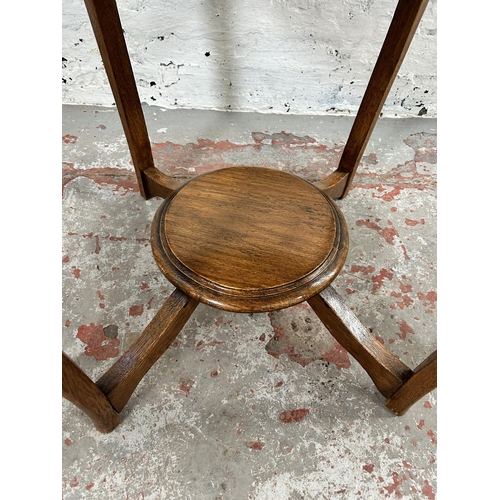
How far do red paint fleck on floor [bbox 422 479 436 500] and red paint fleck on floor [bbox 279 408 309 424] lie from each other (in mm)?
320

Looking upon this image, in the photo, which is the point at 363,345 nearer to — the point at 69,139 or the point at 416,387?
the point at 416,387

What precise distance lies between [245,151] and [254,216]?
832 mm

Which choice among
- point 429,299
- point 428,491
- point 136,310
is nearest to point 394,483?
point 428,491

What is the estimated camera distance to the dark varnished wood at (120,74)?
1100mm

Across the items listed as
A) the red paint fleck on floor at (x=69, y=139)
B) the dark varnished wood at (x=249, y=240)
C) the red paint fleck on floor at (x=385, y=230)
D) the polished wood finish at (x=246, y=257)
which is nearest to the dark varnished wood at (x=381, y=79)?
the polished wood finish at (x=246, y=257)

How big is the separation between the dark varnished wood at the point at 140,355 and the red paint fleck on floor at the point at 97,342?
0.19 m

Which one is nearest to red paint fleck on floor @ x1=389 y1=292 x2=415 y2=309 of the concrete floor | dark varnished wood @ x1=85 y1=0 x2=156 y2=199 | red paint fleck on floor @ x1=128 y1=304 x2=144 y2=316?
the concrete floor

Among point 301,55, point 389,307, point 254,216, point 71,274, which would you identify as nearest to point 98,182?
point 71,274

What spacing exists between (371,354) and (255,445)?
370mm

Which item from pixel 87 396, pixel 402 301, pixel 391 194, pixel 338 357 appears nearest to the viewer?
pixel 87 396

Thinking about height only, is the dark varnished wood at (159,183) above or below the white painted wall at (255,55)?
below

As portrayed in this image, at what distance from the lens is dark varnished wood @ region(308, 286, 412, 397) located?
3.36ft

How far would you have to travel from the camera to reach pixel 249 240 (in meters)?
0.98

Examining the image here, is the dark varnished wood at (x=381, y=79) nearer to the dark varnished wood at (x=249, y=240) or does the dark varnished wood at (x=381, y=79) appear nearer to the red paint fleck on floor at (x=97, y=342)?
the dark varnished wood at (x=249, y=240)
